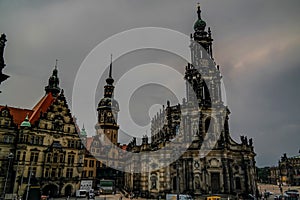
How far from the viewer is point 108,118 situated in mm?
74125

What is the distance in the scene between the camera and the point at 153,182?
4844 centimetres

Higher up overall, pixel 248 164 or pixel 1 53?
pixel 1 53

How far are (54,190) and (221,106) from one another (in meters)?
34.6

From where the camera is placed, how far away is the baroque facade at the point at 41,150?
133ft

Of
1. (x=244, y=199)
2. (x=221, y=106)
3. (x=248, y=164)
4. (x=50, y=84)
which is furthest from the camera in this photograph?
(x=50, y=84)

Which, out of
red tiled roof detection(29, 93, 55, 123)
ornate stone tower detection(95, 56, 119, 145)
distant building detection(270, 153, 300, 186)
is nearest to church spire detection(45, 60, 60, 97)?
red tiled roof detection(29, 93, 55, 123)

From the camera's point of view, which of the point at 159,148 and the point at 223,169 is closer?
the point at 223,169

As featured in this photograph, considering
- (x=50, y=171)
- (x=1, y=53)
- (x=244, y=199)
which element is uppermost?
(x=1, y=53)

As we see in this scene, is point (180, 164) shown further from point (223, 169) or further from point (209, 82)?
point (209, 82)

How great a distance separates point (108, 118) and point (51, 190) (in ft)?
103

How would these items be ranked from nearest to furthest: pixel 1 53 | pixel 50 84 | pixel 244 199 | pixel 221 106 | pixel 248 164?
pixel 1 53, pixel 244 199, pixel 248 164, pixel 221 106, pixel 50 84

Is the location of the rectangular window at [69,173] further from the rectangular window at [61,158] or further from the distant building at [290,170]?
the distant building at [290,170]

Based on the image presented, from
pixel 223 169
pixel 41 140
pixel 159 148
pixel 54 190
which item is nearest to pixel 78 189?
pixel 54 190

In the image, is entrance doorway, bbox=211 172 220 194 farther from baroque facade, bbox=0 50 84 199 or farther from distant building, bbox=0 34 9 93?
distant building, bbox=0 34 9 93
